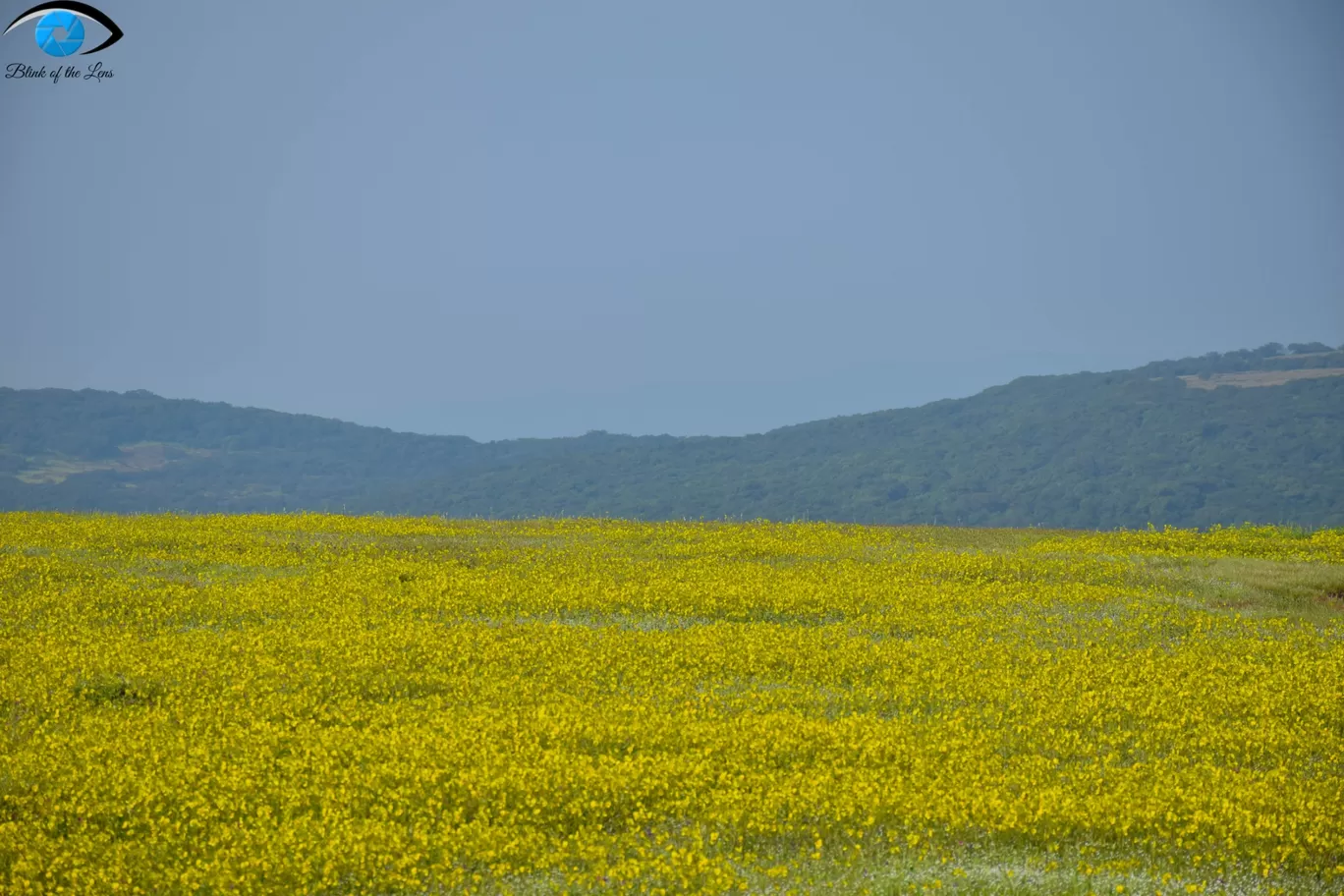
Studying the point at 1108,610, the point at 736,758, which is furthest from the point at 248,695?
the point at 1108,610

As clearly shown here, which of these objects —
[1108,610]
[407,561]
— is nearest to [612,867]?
[1108,610]

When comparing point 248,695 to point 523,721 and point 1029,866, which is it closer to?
point 523,721

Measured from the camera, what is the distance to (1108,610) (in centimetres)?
2903

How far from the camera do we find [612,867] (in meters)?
12.4

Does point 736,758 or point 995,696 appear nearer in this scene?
point 736,758

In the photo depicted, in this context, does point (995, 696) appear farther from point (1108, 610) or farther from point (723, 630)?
point (1108, 610)

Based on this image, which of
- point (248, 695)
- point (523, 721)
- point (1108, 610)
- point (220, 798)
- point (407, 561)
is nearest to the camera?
point (220, 798)

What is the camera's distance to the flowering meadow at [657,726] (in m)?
13.2

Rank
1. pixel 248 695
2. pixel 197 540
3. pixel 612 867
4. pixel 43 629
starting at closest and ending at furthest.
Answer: pixel 612 867 < pixel 248 695 < pixel 43 629 < pixel 197 540

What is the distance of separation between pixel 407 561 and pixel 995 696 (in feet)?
60.3

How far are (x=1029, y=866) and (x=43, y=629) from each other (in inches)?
797

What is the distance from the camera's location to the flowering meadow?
1318 centimetres

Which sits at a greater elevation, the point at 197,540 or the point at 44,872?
the point at 197,540

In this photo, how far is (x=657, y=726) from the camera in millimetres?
17406
